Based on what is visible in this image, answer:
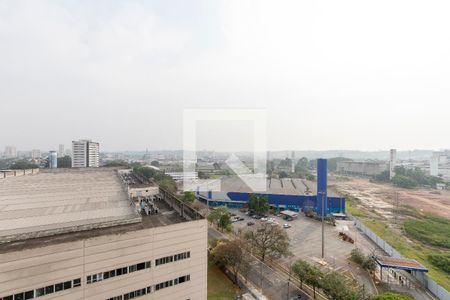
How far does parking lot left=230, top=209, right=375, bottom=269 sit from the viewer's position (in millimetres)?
15479

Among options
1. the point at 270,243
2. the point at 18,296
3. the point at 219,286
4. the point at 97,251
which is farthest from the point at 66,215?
the point at 270,243

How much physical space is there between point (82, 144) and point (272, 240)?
207 feet

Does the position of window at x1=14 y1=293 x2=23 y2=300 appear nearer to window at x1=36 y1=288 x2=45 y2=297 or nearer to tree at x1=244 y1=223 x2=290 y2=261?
window at x1=36 y1=288 x2=45 y2=297

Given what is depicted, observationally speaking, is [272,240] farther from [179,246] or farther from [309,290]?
[179,246]

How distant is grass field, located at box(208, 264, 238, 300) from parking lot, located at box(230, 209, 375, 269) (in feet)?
16.8

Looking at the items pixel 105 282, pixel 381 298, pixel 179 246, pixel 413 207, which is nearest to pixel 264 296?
pixel 381 298

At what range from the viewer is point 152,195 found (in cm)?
1452

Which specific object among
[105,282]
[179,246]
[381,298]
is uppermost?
[179,246]

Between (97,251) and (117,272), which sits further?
(117,272)

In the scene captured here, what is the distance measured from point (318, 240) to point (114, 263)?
1600 cm

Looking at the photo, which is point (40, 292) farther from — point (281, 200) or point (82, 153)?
point (82, 153)

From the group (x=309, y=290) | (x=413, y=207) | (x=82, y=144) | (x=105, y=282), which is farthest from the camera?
(x=82, y=144)

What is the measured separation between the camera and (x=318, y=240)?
18.3m

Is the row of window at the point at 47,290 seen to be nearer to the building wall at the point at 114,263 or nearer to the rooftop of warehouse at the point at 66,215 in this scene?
the building wall at the point at 114,263
